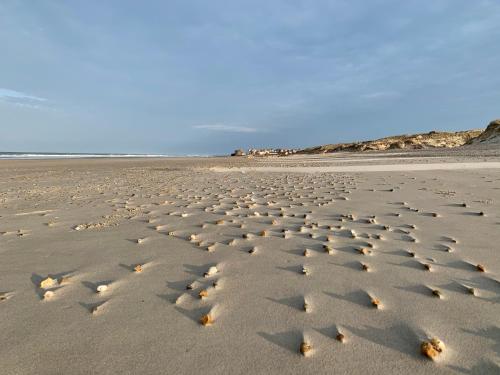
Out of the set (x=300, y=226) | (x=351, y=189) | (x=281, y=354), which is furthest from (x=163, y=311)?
(x=351, y=189)

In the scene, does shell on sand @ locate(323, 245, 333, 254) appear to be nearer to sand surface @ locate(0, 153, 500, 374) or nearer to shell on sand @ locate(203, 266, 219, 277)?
sand surface @ locate(0, 153, 500, 374)

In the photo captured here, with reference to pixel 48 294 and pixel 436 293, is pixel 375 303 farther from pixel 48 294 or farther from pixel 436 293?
pixel 48 294

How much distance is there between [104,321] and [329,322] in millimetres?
1711

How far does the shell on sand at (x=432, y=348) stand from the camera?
1826 millimetres

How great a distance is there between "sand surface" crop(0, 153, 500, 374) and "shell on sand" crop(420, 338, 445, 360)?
4 centimetres

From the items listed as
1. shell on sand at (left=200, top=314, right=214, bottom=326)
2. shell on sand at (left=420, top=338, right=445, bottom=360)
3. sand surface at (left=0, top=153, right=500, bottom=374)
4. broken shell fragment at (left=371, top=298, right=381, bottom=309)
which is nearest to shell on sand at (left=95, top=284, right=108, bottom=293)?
sand surface at (left=0, top=153, right=500, bottom=374)

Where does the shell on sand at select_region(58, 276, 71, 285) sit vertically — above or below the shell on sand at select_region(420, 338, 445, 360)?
below

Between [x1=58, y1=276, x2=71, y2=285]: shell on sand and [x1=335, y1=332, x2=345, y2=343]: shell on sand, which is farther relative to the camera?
[x1=58, y1=276, x2=71, y2=285]: shell on sand

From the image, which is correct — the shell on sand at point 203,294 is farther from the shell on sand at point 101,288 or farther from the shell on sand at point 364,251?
the shell on sand at point 364,251

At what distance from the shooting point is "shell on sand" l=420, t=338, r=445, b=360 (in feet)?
5.99

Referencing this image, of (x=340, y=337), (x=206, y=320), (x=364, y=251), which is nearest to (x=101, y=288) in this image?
(x=206, y=320)

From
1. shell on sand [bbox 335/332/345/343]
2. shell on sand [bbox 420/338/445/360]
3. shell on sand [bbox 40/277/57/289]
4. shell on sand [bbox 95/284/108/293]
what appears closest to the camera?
shell on sand [bbox 420/338/445/360]

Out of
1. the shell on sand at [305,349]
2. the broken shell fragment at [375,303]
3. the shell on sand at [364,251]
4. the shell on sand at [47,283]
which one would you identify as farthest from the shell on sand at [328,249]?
the shell on sand at [47,283]

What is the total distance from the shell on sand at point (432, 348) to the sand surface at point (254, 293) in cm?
4
